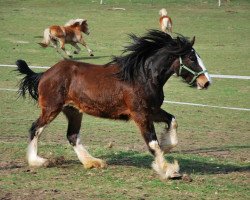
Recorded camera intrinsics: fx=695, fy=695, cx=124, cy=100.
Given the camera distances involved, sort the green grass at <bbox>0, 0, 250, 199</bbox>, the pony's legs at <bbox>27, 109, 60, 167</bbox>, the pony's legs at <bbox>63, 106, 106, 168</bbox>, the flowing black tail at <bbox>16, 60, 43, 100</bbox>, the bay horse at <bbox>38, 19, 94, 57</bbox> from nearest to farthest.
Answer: the green grass at <bbox>0, 0, 250, 199</bbox>
the pony's legs at <bbox>27, 109, 60, 167</bbox>
the pony's legs at <bbox>63, 106, 106, 168</bbox>
the flowing black tail at <bbox>16, 60, 43, 100</bbox>
the bay horse at <bbox>38, 19, 94, 57</bbox>

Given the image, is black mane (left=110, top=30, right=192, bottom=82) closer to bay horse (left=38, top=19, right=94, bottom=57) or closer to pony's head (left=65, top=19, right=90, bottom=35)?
bay horse (left=38, top=19, right=94, bottom=57)

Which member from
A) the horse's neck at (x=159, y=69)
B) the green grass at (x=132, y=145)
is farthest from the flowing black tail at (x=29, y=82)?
the horse's neck at (x=159, y=69)

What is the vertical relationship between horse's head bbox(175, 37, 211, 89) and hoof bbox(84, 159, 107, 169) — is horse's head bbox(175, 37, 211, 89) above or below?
above

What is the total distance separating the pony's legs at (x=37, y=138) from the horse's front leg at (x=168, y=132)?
155cm

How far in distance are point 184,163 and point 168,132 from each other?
33.3 inches

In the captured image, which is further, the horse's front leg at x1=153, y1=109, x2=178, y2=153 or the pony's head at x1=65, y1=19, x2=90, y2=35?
the pony's head at x1=65, y1=19, x2=90, y2=35

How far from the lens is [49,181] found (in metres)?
9.31

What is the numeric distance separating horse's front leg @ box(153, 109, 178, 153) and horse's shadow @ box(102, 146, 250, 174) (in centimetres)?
43

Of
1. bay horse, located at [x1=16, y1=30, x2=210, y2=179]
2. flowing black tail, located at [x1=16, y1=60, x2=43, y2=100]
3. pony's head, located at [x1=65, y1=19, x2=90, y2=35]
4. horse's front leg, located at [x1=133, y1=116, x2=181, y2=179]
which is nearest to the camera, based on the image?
horse's front leg, located at [x1=133, y1=116, x2=181, y2=179]

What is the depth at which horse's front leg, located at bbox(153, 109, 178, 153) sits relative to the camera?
1014 centimetres

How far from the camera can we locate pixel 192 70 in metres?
9.95

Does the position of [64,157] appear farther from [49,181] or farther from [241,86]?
[241,86]

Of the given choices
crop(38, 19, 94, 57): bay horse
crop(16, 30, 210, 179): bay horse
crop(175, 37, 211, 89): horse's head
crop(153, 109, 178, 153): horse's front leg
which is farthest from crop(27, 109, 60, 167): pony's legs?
crop(38, 19, 94, 57): bay horse

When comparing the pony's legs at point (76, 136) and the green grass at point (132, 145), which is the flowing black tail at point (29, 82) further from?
the green grass at point (132, 145)
